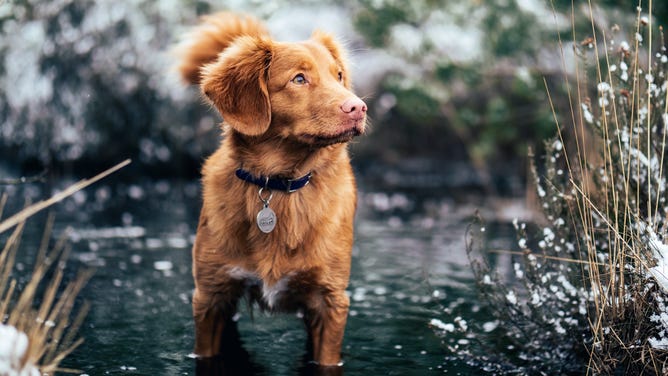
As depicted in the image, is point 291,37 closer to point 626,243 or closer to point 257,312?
point 257,312

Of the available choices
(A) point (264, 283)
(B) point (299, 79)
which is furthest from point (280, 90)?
(A) point (264, 283)

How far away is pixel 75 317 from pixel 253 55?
7.33ft

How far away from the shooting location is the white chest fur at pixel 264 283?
3.62 metres

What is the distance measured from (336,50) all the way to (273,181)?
0.80m

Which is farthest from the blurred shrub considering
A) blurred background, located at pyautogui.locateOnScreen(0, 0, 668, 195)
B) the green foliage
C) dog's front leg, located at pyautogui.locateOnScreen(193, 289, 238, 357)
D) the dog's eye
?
the dog's eye

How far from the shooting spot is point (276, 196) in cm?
366

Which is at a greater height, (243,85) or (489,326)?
(243,85)

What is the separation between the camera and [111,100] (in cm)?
1338

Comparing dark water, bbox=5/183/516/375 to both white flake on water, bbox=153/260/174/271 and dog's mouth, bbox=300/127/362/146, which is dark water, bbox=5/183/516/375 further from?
dog's mouth, bbox=300/127/362/146

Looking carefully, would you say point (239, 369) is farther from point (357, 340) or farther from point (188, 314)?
point (188, 314)

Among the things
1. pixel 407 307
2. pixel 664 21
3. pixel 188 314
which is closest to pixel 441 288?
pixel 407 307

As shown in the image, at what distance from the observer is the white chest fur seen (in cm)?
362

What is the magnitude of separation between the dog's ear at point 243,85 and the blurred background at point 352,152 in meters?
1.18

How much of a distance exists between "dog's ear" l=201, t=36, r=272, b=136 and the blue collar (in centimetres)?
25
